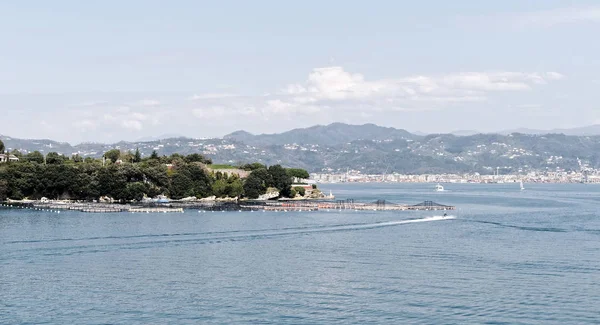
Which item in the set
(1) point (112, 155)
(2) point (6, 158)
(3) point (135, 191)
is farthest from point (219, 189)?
(2) point (6, 158)

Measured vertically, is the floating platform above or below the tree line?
below


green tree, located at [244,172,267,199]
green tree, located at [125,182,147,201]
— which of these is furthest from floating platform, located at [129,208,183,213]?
green tree, located at [244,172,267,199]

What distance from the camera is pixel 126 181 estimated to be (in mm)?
137625

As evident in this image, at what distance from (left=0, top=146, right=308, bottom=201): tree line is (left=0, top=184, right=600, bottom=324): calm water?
153 ft

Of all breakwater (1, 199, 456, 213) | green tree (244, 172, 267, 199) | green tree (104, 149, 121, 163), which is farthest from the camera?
green tree (104, 149, 121, 163)

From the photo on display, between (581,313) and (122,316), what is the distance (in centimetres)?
2367

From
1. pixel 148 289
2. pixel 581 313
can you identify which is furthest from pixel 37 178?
pixel 581 313

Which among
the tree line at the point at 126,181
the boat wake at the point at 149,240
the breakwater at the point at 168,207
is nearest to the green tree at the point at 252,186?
the tree line at the point at 126,181

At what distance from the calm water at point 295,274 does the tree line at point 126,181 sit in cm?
4675

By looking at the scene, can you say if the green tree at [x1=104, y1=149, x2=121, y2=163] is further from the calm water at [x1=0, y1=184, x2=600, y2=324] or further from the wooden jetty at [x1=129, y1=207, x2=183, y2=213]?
the calm water at [x1=0, y1=184, x2=600, y2=324]

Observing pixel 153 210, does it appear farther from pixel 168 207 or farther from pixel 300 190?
pixel 300 190

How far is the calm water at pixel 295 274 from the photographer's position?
38.4 metres

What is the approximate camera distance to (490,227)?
286 feet

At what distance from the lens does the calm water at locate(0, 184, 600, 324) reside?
3841 cm
